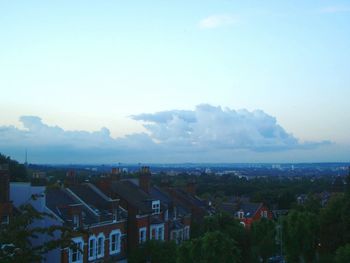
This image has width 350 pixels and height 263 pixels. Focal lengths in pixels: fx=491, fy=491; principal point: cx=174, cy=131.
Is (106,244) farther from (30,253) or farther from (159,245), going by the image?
(30,253)

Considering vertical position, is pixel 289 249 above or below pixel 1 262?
below

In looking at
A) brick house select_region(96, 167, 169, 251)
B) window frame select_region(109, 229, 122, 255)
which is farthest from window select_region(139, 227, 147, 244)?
window frame select_region(109, 229, 122, 255)

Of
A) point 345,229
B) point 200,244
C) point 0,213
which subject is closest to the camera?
point 0,213

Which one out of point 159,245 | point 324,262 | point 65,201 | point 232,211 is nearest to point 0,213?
point 65,201

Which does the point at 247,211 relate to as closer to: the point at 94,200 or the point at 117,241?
the point at 117,241

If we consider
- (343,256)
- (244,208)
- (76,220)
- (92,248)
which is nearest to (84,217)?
(76,220)

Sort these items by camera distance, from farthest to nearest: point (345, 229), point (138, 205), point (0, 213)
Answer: point (345, 229) < point (138, 205) < point (0, 213)

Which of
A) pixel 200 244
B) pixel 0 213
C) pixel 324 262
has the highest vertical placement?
pixel 0 213

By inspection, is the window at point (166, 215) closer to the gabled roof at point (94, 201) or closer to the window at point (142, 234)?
the window at point (142, 234)
